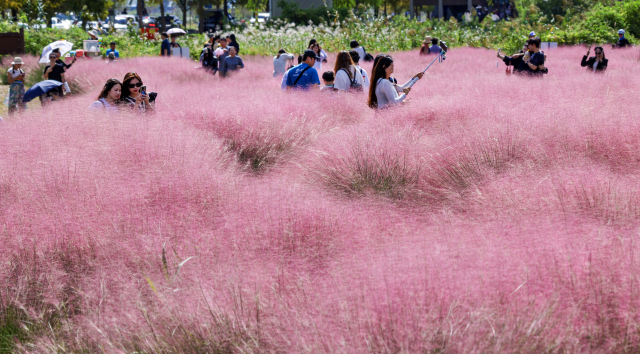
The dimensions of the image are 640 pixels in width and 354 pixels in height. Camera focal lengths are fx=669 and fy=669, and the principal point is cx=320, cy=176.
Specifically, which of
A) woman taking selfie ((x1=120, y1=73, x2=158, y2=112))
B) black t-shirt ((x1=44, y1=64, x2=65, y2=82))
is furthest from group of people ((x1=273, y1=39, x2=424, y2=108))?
black t-shirt ((x1=44, y1=64, x2=65, y2=82))

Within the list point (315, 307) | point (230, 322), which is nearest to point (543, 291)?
point (315, 307)

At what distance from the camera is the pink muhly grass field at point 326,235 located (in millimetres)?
2719

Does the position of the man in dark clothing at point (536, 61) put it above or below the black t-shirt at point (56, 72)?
above

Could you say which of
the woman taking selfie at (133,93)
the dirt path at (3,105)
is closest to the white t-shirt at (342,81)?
the woman taking selfie at (133,93)

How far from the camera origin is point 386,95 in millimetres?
7855

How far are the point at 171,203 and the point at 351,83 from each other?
18.6ft

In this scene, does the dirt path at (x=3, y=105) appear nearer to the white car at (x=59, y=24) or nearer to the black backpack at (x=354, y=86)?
the black backpack at (x=354, y=86)

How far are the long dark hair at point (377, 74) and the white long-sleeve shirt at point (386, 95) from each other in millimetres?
50

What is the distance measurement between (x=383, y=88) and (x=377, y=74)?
178 millimetres

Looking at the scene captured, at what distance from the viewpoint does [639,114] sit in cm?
639

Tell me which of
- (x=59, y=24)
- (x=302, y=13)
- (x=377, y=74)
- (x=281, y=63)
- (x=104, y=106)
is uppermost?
(x=302, y=13)

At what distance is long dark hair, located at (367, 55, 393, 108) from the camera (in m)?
7.63

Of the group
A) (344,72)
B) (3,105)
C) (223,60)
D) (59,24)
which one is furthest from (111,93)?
(59,24)

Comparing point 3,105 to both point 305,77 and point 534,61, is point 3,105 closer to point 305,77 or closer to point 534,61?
point 305,77
